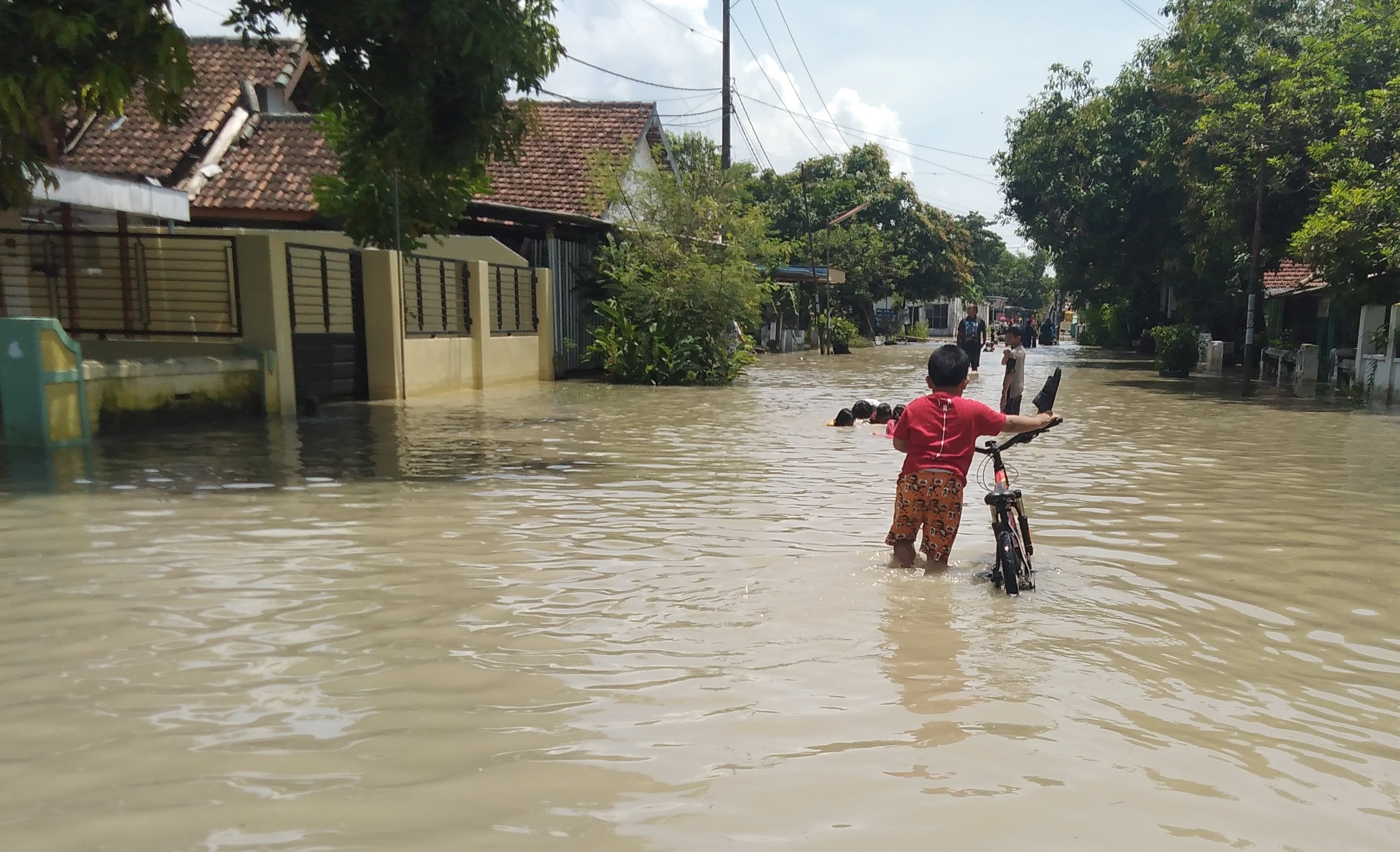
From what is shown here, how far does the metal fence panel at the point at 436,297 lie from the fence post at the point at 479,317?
0.24ft

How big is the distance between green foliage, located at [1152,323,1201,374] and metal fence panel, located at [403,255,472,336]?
18164 millimetres

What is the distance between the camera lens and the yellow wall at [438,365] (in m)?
17.2

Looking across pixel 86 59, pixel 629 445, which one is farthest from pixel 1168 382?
pixel 86 59

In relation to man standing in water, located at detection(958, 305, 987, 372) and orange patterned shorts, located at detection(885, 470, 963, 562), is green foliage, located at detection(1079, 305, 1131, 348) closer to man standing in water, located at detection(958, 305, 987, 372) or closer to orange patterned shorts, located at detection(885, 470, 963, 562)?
man standing in water, located at detection(958, 305, 987, 372)

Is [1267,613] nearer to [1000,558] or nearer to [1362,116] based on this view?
[1000,558]

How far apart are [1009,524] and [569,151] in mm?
22448

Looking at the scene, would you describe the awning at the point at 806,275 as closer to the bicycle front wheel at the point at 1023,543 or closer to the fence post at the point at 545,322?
the fence post at the point at 545,322

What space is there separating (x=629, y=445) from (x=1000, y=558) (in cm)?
699

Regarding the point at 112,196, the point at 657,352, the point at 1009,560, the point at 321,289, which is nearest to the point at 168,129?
the point at 321,289

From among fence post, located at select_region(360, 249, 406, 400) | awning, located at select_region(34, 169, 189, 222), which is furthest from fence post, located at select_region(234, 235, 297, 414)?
fence post, located at select_region(360, 249, 406, 400)

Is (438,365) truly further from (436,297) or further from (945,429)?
(945,429)

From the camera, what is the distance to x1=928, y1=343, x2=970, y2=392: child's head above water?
18.7 feet

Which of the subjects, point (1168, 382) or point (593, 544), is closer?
point (593, 544)

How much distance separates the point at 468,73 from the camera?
10742 millimetres
